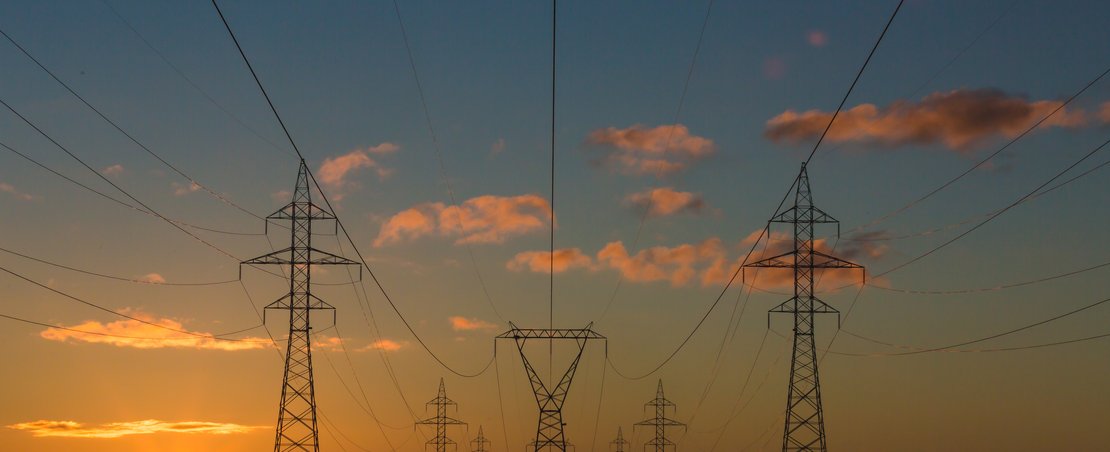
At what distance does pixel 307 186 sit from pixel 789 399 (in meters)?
25.6

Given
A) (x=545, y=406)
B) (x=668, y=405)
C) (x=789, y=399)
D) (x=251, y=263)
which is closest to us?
(x=251, y=263)

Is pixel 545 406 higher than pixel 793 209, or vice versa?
pixel 793 209

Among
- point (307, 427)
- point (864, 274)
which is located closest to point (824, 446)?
point (864, 274)

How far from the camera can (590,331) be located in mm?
73312

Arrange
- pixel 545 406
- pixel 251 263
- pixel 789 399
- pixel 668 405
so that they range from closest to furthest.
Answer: pixel 251 263
pixel 789 399
pixel 545 406
pixel 668 405

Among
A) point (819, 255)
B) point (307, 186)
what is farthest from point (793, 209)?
point (307, 186)

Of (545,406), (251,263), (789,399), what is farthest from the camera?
(545,406)

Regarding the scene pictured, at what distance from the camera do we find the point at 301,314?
222 ft

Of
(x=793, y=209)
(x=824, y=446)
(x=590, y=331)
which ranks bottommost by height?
(x=824, y=446)

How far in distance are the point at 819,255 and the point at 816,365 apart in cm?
539

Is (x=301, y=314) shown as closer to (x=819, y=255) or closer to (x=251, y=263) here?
(x=251, y=263)

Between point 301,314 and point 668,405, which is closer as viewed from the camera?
point 301,314

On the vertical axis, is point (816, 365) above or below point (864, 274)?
below

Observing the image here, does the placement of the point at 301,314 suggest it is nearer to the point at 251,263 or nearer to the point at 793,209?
the point at 251,263
